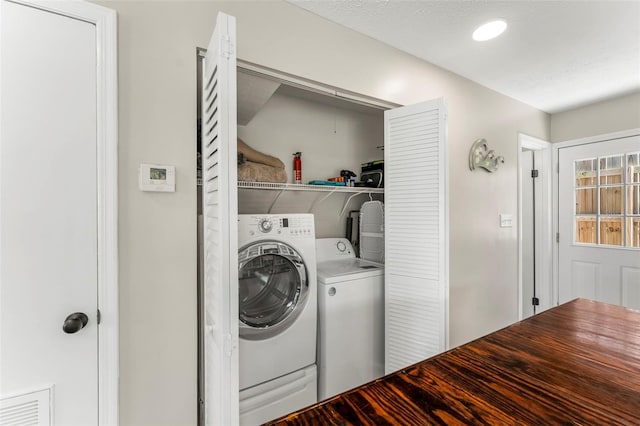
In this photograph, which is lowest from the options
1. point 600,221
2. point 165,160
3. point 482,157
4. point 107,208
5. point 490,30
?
point 600,221

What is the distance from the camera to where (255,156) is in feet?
6.75

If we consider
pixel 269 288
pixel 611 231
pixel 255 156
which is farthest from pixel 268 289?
pixel 611 231

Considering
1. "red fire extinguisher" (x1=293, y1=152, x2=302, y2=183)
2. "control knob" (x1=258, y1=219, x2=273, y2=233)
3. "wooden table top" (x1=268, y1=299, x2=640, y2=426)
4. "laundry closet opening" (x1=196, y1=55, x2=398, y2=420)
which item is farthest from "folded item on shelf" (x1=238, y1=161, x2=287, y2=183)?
"wooden table top" (x1=268, y1=299, x2=640, y2=426)

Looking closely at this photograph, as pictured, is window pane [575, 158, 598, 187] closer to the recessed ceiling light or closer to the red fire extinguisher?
the recessed ceiling light

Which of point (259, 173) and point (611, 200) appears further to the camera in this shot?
point (611, 200)

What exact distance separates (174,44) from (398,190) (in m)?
1.53

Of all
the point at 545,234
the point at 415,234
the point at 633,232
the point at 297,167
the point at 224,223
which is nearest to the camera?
the point at 224,223

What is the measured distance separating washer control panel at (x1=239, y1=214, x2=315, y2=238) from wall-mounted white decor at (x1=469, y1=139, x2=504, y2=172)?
1.62 meters

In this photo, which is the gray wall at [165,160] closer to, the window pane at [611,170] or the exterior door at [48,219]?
the exterior door at [48,219]

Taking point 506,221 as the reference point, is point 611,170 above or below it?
above

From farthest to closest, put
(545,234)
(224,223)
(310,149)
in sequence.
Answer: (545,234) < (310,149) < (224,223)

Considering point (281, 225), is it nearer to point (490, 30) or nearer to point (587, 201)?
point (490, 30)

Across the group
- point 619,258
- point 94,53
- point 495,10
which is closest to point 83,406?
point 94,53

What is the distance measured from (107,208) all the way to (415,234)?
168cm
